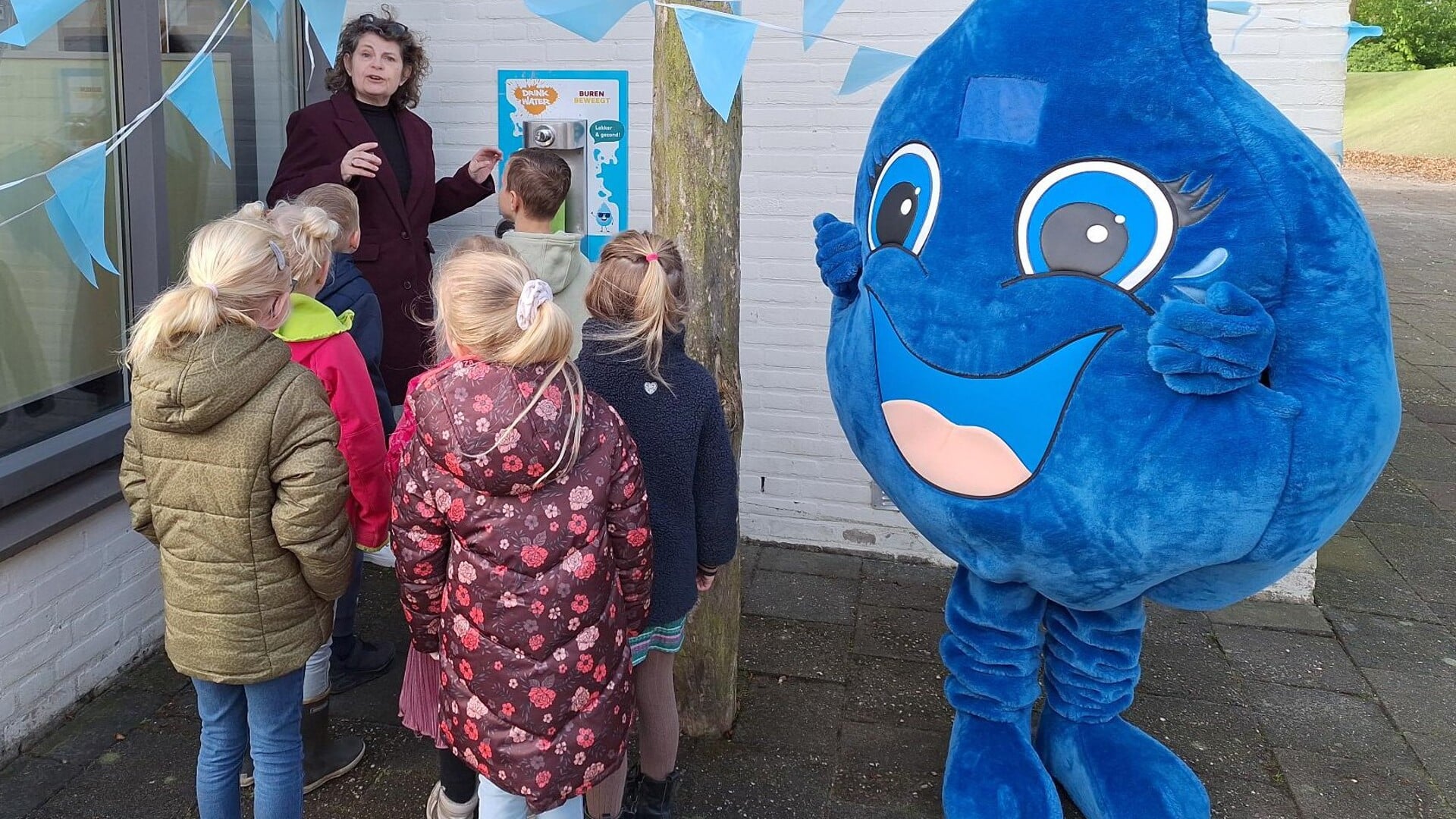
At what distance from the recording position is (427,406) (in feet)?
7.38

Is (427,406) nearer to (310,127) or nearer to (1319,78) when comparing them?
(310,127)

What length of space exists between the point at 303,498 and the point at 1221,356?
1.90 m

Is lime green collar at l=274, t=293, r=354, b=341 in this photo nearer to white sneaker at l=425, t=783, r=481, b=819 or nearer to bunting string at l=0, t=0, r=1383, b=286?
bunting string at l=0, t=0, r=1383, b=286

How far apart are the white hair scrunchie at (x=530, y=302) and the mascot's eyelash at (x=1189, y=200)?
1.25 m

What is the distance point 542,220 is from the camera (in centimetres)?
356

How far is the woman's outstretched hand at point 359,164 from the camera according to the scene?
388 cm

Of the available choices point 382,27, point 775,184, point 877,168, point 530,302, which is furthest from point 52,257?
point 877,168

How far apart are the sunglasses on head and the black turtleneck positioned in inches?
10.1

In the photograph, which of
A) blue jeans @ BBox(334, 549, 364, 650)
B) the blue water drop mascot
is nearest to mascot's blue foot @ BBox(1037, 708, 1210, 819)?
the blue water drop mascot

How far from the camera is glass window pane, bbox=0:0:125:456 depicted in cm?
344

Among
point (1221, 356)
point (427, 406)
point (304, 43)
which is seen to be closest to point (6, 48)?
point (304, 43)

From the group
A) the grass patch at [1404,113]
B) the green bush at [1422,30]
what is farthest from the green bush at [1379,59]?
the grass patch at [1404,113]

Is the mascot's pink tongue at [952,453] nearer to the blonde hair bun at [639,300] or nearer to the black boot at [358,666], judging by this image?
the blonde hair bun at [639,300]

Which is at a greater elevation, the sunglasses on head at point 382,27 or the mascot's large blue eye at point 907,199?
the sunglasses on head at point 382,27
